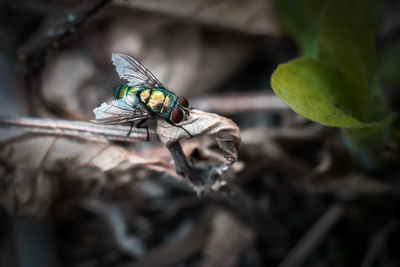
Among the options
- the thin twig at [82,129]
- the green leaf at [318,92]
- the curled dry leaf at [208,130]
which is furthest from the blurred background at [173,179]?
the green leaf at [318,92]

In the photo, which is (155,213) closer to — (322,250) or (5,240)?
(5,240)

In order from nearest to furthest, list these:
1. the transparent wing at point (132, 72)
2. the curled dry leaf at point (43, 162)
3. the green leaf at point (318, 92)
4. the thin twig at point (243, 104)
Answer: the green leaf at point (318, 92) → the curled dry leaf at point (43, 162) → the transparent wing at point (132, 72) → the thin twig at point (243, 104)

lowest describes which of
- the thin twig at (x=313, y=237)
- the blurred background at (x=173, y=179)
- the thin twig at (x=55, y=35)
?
the thin twig at (x=313, y=237)

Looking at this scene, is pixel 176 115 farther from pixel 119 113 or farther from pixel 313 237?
pixel 313 237

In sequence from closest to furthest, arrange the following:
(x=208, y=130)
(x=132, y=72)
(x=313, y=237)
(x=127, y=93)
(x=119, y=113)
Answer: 1. (x=208, y=130)
2. (x=119, y=113)
3. (x=127, y=93)
4. (x=132, y=72)
5. (x=313, y=237)

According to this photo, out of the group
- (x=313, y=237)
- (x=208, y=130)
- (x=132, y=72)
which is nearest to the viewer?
(x=208, y=130)

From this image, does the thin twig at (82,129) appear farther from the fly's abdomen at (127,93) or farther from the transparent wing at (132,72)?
the transparent wing at (132,72)

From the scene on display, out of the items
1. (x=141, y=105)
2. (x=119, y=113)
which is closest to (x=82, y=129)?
(x=119, y=113)
